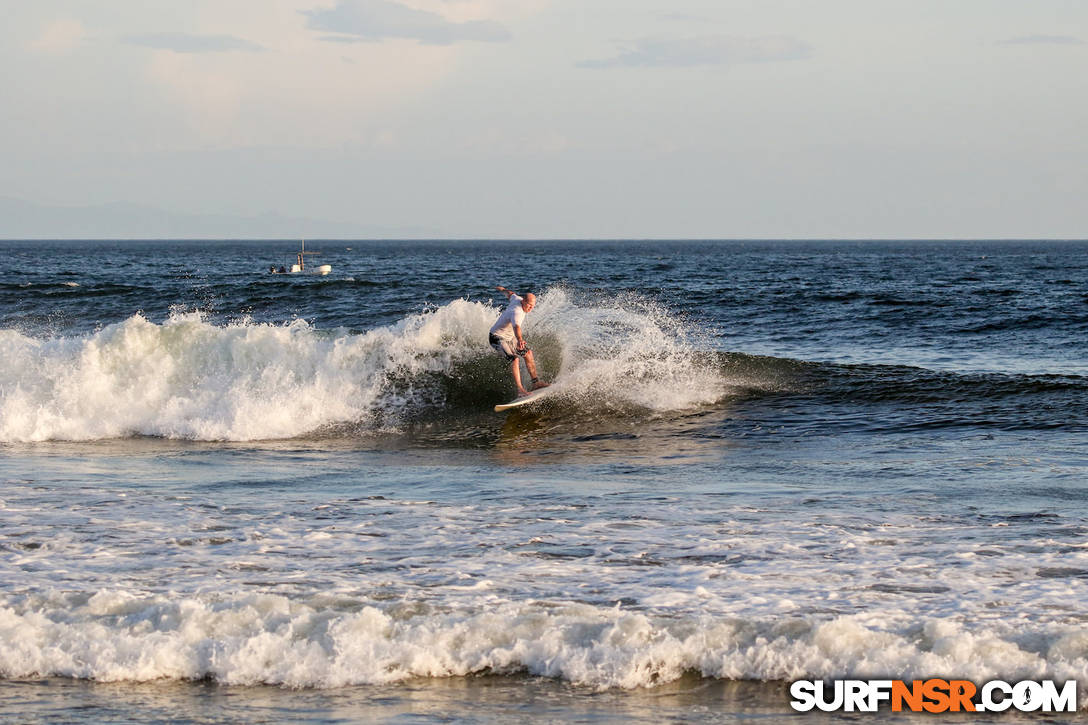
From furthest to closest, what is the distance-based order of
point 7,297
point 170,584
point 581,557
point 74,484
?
1. point 7,297
2. point 74,484
3. point 581,557
4. point 170,584

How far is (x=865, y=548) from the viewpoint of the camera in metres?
8.02

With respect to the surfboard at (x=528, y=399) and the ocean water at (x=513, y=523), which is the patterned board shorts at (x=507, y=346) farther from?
the ocean water at (x=513, y=523)

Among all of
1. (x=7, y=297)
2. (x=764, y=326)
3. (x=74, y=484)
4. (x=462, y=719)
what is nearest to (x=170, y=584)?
(x=462, y=719)

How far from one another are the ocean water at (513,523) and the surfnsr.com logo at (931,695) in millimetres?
99

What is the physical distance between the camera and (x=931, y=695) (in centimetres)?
554

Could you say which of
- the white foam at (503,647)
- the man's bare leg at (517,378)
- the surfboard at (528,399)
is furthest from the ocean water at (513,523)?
the man's bare leg at (517,378)

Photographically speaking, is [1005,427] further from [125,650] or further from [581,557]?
[125,650]

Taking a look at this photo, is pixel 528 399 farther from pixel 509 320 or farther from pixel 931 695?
pixel 931 695

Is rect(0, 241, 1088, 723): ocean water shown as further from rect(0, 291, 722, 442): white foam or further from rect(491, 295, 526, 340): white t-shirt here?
rect(491, 295, 526, 340): white t-shirt

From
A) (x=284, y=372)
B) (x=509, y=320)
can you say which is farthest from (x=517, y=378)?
(x=284, y=372)

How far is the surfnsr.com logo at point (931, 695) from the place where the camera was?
17.8ft

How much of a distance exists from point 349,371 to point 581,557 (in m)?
10.6

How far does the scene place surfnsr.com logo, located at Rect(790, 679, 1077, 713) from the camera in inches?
213

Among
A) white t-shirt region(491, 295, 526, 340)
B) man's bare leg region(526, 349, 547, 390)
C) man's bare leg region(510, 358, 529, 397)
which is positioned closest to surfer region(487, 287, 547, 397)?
white t-shirt region(491, 295, 526, 340)
